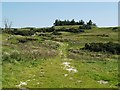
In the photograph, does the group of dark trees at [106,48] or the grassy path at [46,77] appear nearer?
the grassy path at [46,77]

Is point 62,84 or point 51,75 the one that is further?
point 51,75

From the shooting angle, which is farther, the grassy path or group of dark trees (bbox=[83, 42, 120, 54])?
group of dark trees (bbox=[83, 42, 120, 54])

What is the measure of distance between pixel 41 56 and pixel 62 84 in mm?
17086

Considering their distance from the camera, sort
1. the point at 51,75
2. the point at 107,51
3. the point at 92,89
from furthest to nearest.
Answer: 1. the point at 107,51
2. the point at 51,75
3. the point at 92,89

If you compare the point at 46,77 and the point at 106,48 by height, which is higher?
the point at 46,77

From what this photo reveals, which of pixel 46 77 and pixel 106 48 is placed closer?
pixel 46 77

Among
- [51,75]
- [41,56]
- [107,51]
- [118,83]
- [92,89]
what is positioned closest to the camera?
[92,89]

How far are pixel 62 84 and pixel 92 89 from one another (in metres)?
2.59

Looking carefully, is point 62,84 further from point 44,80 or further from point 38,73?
point 38,73

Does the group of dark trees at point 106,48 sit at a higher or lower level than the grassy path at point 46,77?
lower

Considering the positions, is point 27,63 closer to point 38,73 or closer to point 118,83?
point 38,73

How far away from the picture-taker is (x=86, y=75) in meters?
29.0

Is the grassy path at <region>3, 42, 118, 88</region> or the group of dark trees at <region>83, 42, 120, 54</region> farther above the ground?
the grassy path at <region>3, 42, 118, 88</region>

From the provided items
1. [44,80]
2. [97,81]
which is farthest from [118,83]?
[44,80]
